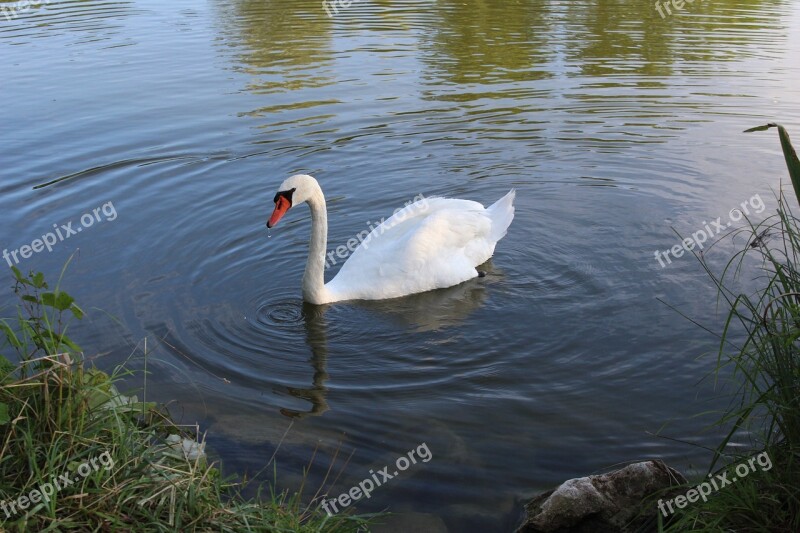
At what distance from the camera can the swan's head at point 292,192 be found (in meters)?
7.62

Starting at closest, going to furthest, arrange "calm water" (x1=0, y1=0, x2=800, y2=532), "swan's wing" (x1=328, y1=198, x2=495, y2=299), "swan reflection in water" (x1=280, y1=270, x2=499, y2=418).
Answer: "calm water" (x1=0, y1=0, x2=800, y2=532), "swan reflection in water" (x1=280, y1=270, x2=499, y2=418), "swan's wing" (x1=328, y1=198, x2=495, y2=299)

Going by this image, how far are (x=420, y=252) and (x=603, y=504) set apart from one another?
394 cm

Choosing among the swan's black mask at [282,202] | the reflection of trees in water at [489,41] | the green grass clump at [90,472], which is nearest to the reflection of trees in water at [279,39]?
the reflection of trees in water at [489,41]

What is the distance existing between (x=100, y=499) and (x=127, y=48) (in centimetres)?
1669

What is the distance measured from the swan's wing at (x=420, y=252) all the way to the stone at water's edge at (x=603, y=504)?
143 inches

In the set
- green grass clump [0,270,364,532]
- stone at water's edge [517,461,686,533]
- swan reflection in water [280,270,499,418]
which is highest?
green grass clump [0,270,364,532]

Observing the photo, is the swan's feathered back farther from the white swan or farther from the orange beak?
the orange beak

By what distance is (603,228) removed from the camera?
896 centimetres

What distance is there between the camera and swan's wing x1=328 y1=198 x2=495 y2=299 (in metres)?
8.04

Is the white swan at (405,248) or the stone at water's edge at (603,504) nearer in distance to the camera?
the stone at water's edge at (603,504)

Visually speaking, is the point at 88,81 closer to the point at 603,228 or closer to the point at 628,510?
the point at 603,228

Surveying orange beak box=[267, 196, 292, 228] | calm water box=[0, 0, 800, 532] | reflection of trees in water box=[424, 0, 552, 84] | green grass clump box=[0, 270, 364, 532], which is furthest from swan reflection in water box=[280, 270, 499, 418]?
reflection of trees in water box=[424, 0, 552, 84]

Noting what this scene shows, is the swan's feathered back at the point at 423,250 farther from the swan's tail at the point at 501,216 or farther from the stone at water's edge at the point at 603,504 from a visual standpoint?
the stone at water's edge at the point at 603,504

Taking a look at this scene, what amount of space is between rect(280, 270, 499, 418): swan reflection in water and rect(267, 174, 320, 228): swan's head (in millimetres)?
945
